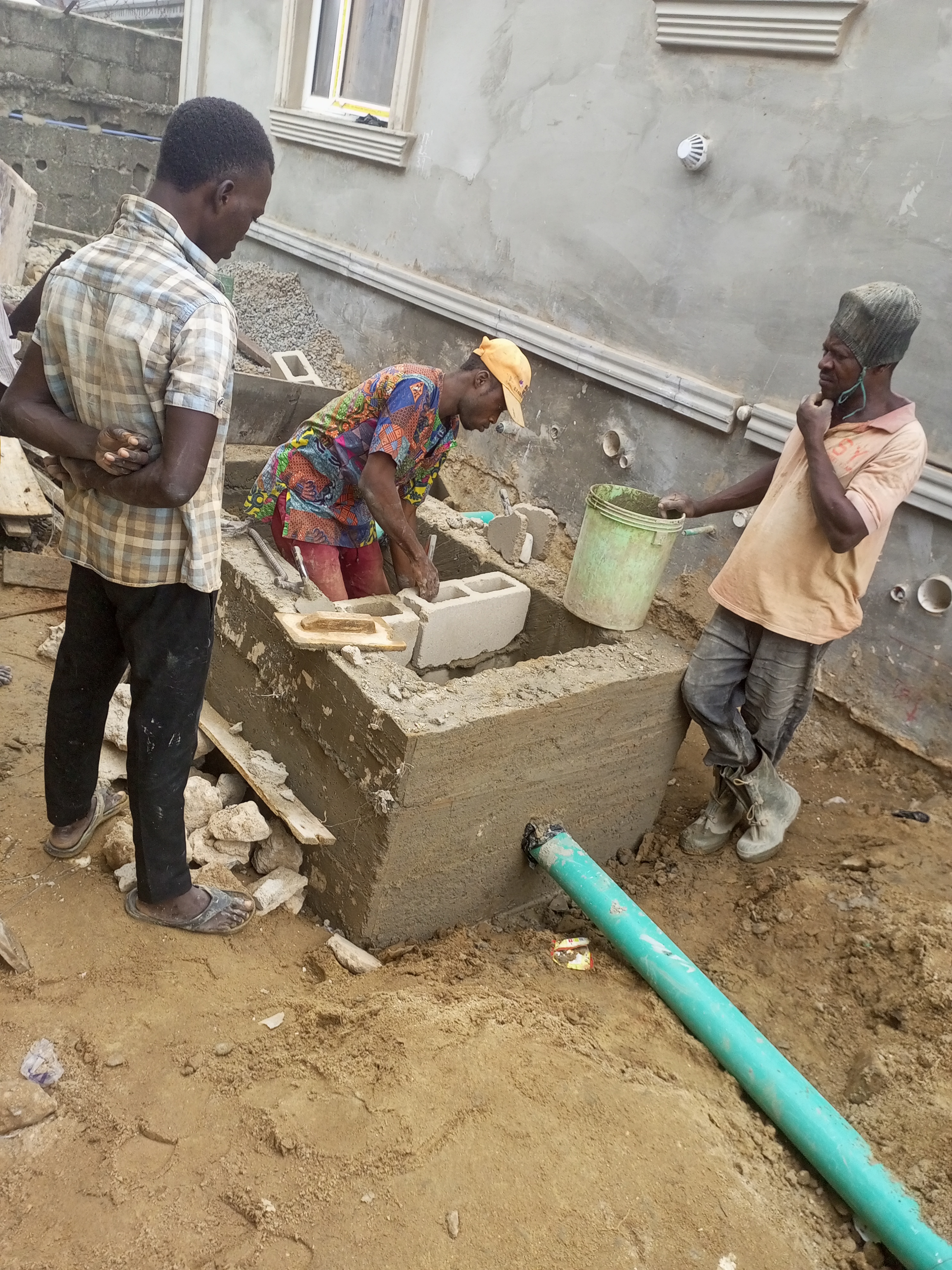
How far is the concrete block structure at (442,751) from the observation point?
9.52 ft

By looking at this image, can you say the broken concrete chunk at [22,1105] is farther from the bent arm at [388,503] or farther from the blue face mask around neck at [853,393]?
the blue face mask around neck at [853,393]

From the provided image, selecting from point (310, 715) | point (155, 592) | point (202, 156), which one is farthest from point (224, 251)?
point (310, 715)

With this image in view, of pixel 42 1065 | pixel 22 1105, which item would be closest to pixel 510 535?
pixel 42 1065

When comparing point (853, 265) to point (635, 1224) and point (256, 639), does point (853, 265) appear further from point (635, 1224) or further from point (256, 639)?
point (635, 1224)

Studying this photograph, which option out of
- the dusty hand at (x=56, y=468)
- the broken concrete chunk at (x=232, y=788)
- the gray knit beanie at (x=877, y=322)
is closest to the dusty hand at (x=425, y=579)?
the broken concrete chunk at (x=232, y=788)

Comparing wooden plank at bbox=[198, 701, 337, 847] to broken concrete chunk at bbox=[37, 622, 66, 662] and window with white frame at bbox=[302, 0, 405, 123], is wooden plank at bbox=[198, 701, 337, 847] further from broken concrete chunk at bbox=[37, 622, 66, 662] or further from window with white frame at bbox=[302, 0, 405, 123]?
window with white frame at bbox=[302, 0, 405, 123]

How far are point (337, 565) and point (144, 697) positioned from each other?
151 cm

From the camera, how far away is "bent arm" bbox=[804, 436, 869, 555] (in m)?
2.87

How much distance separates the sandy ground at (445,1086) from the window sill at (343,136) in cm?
571

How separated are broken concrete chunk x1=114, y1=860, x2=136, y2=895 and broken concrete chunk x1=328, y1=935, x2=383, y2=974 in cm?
68

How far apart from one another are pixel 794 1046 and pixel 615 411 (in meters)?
3.78

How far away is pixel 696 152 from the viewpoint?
4805 millimetres

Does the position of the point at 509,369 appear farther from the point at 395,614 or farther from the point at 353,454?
the point at 395,614

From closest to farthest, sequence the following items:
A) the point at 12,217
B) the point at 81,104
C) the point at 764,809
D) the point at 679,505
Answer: the point at 679,505 < the point at 764,809 < the point at 12,217 < the point at 81,104
